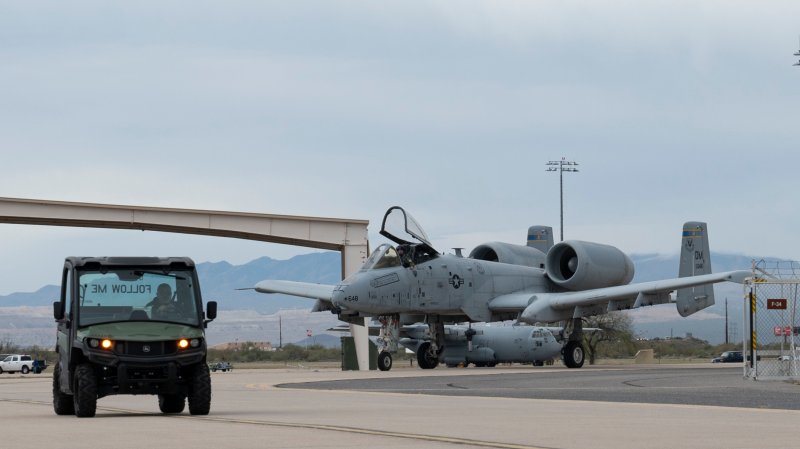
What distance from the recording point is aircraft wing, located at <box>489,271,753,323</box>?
3978 cm

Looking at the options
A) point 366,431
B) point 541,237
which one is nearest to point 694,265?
point 541,237

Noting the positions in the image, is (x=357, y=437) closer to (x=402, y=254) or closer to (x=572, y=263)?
(x=402, y=254)

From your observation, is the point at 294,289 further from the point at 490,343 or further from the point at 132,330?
the point at 132,330

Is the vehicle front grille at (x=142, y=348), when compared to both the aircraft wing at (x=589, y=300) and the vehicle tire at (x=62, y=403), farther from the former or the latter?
the aircraft wing at (x=589, y=300)

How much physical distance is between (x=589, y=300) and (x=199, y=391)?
24.9m

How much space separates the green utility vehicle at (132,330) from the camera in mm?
16656

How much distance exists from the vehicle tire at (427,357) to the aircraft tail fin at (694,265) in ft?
30.0

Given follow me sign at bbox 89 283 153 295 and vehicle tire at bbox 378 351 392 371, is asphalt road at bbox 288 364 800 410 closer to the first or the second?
follow me sign at bbox 89 283 153 295

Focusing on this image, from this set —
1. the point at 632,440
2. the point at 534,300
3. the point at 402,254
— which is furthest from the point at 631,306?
the point at 632,440

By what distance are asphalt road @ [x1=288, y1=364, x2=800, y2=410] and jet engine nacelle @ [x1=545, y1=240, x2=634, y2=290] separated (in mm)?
9701

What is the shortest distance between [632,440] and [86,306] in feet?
26.2

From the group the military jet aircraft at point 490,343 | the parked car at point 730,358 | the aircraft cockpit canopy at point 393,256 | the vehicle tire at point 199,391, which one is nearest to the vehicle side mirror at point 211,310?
the vehicle tire at point 199,391

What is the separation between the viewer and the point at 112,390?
55.4 ft

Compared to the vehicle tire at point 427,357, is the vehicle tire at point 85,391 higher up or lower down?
Result: higher up
